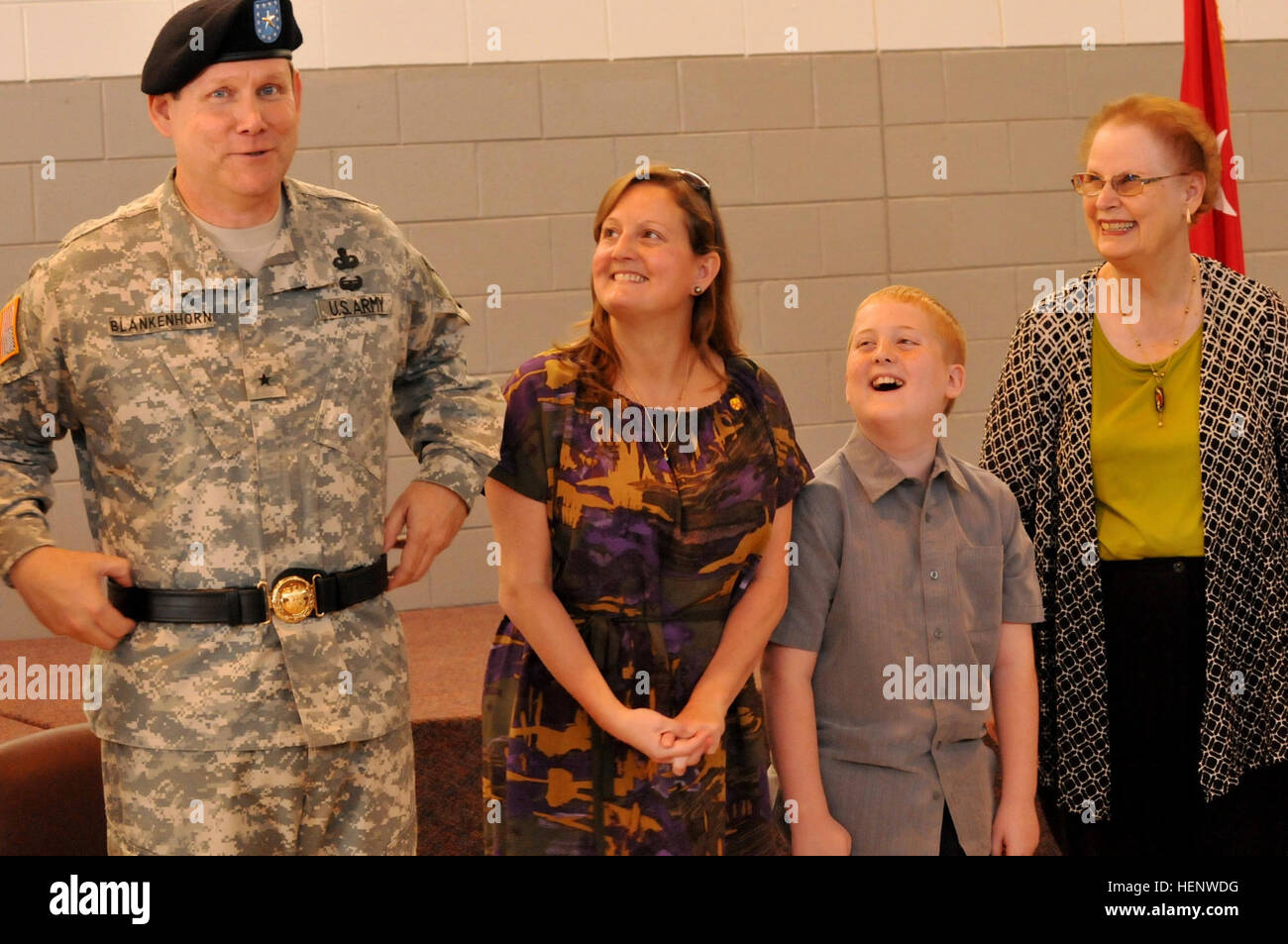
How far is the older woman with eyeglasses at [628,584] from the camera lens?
1962 mm

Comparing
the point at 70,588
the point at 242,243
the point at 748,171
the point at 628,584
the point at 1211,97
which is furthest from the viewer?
the point at 748,171

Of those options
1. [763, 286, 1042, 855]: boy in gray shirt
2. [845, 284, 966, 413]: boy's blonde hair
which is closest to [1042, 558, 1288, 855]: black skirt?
[763, 286, 1042, 855]: boy in gray shirt

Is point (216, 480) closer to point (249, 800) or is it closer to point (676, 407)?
point (249, 800)

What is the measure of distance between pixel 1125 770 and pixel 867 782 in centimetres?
52

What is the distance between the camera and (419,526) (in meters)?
1.85

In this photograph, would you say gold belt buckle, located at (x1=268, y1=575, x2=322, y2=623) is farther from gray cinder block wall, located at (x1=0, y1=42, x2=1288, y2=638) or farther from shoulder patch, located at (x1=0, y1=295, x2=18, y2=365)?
gray cinder block wall, located at (x1=0, y1=42, x2=1288, y2=638)

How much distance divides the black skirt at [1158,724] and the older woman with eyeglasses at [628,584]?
1.99 feet

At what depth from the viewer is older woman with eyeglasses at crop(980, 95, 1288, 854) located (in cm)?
220

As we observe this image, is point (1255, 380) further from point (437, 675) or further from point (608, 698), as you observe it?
point (437, 675)

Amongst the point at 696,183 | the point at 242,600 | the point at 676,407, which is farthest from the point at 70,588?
the point at 696,183

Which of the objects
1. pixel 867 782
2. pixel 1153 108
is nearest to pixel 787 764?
pixel 867 782

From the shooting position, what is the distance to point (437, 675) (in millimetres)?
3412

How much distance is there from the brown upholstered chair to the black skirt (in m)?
1.56

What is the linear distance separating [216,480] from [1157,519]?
149 cm
